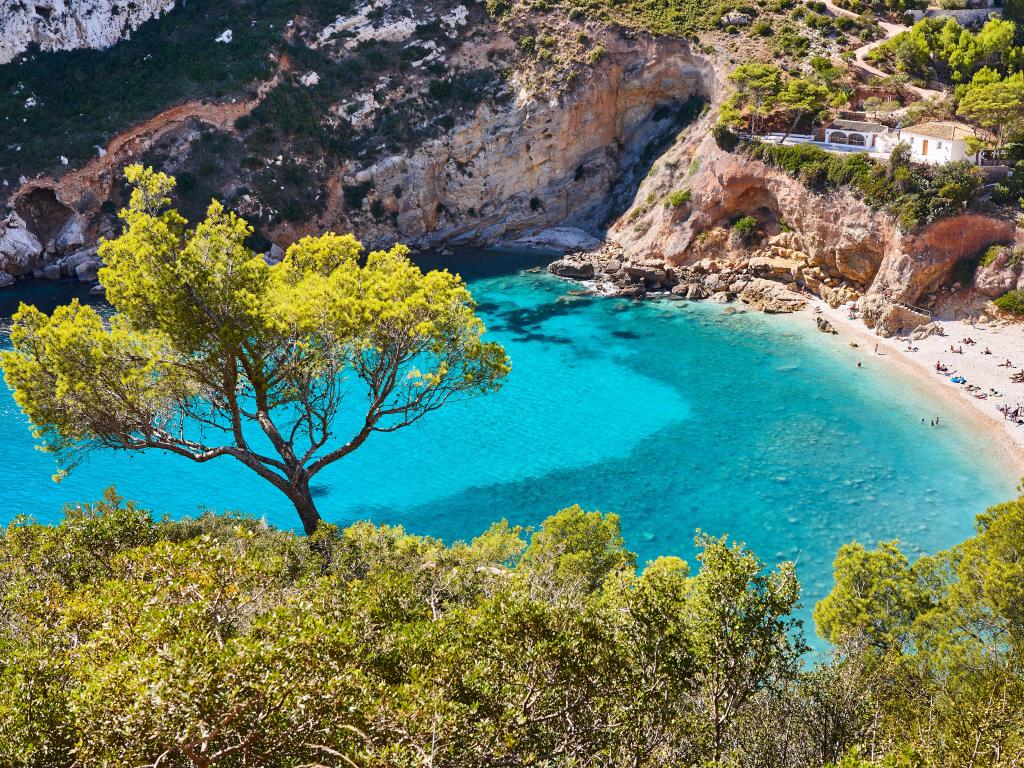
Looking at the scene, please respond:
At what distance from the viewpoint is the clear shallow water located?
33125 mm

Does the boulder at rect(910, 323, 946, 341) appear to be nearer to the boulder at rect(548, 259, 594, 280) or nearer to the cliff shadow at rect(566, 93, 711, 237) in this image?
the boulder at rect(548, 259, 594, 280)

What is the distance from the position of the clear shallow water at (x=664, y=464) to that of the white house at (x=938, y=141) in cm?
1518

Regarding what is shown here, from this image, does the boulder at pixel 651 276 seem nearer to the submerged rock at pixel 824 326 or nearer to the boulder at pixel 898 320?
Answer: the submerged rock at pixel 824 326

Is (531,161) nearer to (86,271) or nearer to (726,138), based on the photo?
(726,138)

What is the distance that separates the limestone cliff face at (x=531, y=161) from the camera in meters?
71.8

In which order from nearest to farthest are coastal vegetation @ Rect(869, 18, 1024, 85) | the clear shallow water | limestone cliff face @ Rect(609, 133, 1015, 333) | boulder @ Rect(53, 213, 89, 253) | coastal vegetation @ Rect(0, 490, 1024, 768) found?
coastal vegetation @ Rect(0, 490, 1024, 768)
the clear shallow water
limestone cliff face @ Rect(609, 133, 1015, 333)
coastal vegetation @ Rect(869, 18, 1024, 85)
boulder @ Rect(53, 213, 89, 253)

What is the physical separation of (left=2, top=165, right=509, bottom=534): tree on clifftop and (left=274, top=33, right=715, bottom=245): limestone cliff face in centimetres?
5045

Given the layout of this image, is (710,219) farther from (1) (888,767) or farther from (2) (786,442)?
(1) (888,767)

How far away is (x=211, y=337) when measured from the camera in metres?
20.8

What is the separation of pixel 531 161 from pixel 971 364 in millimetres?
43184

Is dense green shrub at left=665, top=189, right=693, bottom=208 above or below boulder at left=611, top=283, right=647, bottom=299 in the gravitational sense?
above

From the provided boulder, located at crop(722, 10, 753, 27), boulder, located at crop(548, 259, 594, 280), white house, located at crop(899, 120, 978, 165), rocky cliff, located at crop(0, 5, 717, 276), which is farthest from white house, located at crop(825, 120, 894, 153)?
boulder, located at crop(548, 259, 594, 280)

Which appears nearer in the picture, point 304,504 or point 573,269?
point 304,504

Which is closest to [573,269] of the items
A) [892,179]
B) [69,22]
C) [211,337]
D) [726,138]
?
[726,138]
